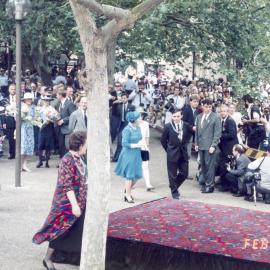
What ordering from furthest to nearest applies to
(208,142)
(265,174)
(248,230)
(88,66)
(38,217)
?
(208,142) → (265,174) → (38,217) → (248,230) → (88,66)

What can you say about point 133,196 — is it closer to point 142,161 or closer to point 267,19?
point 142,161

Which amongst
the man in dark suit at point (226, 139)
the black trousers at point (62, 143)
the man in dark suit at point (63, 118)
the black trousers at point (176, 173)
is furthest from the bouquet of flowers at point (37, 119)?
the man in dark suit at point (226, 139)

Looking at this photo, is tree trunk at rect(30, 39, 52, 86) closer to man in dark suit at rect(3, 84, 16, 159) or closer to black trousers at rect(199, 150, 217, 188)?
man in dark suit at rect(3, 84, 16, 159)

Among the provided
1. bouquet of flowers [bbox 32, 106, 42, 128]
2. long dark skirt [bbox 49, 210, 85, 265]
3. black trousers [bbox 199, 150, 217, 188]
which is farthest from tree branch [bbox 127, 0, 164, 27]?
bouquet of flowers [bbox 32, 106, 42, 128]

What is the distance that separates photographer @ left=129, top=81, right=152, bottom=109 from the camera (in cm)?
2256

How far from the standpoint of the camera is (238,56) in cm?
1912

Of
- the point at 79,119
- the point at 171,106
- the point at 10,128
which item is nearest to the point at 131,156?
the point at 79,119

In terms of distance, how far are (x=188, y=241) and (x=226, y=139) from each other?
6.96 metres

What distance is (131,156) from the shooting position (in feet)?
44.4

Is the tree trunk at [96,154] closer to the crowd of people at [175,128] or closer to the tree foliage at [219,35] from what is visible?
the crowd of people at [175,128]

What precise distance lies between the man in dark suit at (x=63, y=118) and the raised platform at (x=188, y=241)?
298 inches

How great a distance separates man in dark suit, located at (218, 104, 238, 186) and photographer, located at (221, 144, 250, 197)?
181mm

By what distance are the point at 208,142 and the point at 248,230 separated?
6.13 m

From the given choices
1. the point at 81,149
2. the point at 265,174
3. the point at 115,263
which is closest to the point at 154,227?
the point at 115,263
